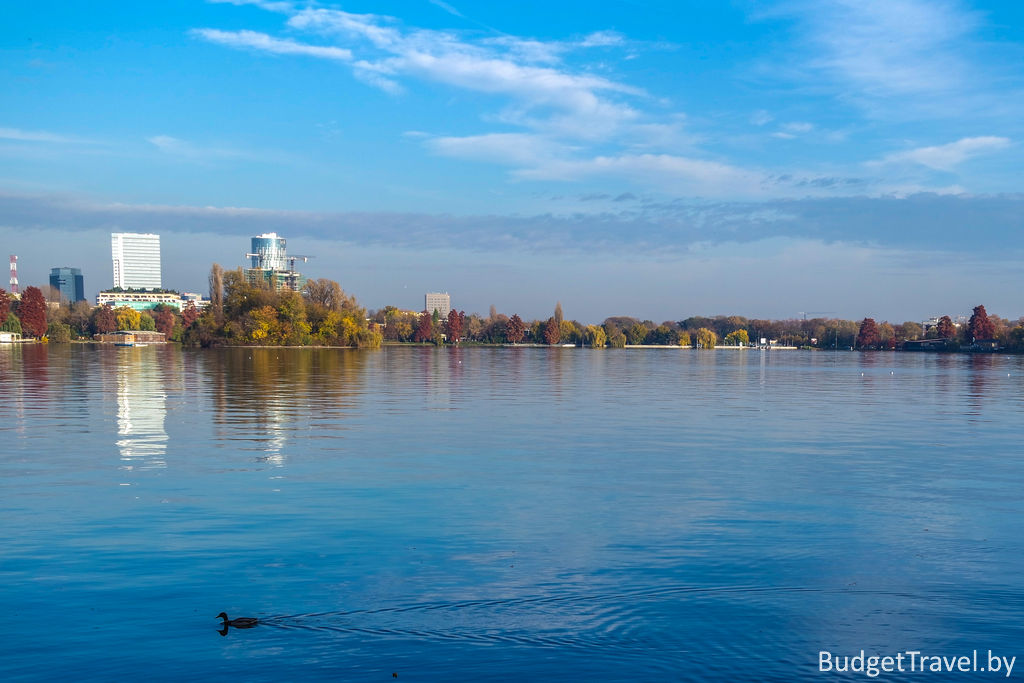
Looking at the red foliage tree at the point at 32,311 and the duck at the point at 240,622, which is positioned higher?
the red foliage tree at the point at 32,311

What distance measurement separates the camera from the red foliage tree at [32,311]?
169 meters

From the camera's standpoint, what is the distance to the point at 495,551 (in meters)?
11.0

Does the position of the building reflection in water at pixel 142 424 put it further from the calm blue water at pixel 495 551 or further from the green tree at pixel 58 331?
the green tree at pixel 58 331

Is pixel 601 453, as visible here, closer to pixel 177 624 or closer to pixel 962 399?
pixel 177 624

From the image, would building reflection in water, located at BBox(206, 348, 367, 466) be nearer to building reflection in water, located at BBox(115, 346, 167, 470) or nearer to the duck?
building reflection in water, located at BBox(115, 346, 167, 470)

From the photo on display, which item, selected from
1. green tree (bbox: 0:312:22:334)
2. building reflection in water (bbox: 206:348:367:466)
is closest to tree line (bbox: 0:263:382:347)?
green tree (bbox: 0:312:22:334)

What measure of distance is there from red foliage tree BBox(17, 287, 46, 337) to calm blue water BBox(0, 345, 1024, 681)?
169 meters

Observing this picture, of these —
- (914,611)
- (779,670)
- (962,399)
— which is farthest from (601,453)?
(962,399)

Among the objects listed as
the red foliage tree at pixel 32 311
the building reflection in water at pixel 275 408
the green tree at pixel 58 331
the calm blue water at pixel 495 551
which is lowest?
the calm blue water at pixel 495 551

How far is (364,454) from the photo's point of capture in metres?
19.6

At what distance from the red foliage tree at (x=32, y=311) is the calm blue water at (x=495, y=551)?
168734 mm

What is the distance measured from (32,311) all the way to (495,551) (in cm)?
18821

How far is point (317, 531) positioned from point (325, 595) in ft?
9.85

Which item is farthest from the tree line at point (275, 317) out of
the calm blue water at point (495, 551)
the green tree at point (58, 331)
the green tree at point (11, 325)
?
the calm blue water at point (495, 551)
